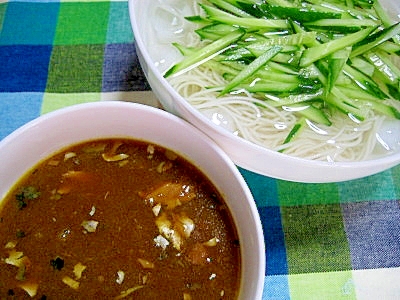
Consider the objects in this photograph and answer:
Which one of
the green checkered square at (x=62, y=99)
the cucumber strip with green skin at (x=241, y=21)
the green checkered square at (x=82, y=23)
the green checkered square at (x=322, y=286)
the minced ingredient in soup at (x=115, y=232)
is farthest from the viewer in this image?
the green checkered square at (x=82, y=23)

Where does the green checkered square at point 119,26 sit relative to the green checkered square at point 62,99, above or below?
above

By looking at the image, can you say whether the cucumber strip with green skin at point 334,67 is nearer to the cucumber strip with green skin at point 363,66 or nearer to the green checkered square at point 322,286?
the cucumber strip with green skin at point 363,66

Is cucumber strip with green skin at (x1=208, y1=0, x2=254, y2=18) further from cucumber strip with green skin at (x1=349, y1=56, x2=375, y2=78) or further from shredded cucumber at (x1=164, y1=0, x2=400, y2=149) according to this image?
cucumber strip with green skin at (x1=349, y1=56, x2=375, y2=78)

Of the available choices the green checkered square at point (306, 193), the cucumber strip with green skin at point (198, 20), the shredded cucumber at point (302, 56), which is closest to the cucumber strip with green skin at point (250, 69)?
the shredded cucumber at point (302, 56)

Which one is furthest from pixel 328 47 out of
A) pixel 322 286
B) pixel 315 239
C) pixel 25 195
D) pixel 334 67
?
pixel 25 195

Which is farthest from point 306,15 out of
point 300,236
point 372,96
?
point 300,236

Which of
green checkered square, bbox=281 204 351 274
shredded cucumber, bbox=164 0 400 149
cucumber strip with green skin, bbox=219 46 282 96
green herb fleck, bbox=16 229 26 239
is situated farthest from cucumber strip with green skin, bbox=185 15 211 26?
green herb fleck, bbox=16 229 26 239

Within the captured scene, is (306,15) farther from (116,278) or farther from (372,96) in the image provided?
(116,278)
